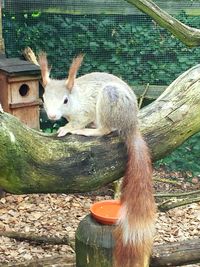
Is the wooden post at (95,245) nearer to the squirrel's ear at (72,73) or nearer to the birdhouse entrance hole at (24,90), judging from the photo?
the squirrel's ear at (72,73)

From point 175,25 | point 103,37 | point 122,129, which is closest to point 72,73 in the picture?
point 122,129

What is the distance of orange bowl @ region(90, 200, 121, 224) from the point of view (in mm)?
2055

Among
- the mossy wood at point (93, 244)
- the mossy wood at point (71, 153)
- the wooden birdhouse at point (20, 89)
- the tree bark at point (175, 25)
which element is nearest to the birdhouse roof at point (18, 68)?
the wooden birdhouse at point (20, 89)

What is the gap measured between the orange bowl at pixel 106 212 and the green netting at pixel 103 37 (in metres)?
2.67

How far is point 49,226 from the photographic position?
405cm

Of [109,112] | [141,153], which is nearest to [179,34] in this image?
[109,112]

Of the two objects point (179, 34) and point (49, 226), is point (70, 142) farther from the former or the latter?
point (49, 226)

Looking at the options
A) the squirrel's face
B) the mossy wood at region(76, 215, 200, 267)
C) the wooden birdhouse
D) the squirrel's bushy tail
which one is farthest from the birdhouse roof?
A: the squirrel's bushy tail

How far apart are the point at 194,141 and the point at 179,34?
7.02 ft

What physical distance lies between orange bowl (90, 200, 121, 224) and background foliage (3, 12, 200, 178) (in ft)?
8.56

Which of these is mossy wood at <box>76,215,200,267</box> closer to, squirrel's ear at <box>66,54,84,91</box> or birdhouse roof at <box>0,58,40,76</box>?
squirrel's ear at <box>66,54,84,91</box>

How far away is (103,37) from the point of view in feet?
15.7

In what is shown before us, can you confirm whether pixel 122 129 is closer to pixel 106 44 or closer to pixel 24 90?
pixel 24 90

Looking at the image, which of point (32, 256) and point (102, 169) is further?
point (32, 256)
